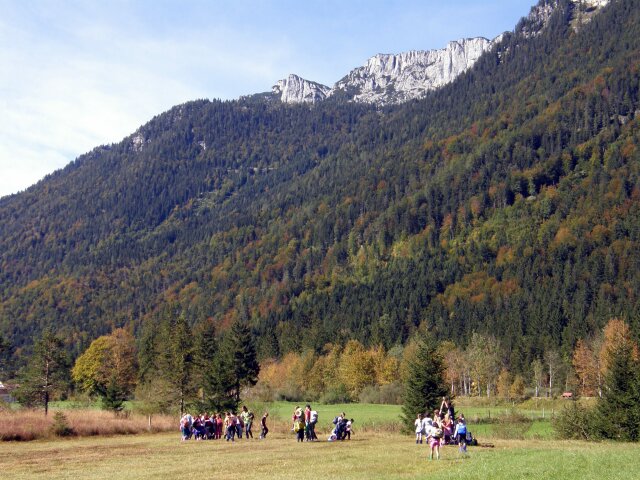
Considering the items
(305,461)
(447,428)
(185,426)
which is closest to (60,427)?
(185,426)

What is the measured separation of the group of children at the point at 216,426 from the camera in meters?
48.7

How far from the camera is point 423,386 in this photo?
58.0 metres

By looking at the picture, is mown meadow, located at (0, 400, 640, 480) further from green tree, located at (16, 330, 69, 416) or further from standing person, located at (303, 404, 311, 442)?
green tree, located at (16, 330, 69, 416)

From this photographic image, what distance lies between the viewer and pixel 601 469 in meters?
26.2

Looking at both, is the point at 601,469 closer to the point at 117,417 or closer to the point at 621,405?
the point at 621,405

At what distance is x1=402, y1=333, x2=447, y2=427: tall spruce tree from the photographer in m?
57.0

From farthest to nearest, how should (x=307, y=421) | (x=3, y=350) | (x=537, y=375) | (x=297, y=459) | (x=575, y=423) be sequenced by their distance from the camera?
1. (x=537, y=375)
2. (x=3, y=350)
3. (x=575, y=423)
4. (x=307, y=421)
5. (x=297, y=459)

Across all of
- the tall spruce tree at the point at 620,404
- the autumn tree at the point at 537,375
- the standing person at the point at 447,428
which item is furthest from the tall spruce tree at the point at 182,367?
the autumn tree at the point at 537,375

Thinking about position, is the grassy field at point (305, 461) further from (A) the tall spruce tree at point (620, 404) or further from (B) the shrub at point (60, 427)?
(A) the tall spruce tree at point (620, 404)

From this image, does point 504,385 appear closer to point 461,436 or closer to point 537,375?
point 537,375

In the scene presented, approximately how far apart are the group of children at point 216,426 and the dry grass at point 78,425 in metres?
6.80

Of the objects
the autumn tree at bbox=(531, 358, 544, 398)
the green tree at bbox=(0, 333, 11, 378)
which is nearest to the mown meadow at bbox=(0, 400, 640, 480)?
the green tree at bbox=(0, 333, 11, 378)

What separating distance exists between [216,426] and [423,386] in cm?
1793

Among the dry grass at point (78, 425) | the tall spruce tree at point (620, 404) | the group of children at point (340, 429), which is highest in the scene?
the tall spruce tree at point (620, 404)
